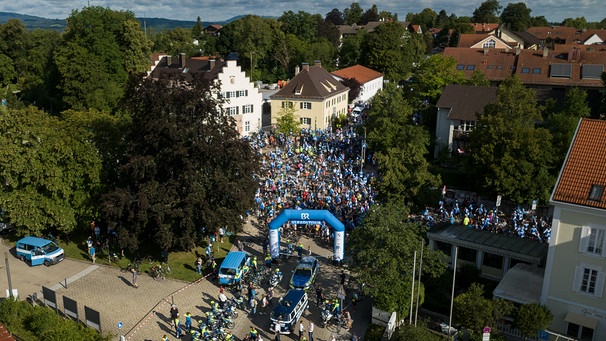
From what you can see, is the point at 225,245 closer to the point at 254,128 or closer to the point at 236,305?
the point at 236,305

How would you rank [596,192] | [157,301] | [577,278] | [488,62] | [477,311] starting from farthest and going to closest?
[488,62]
[157,301]
[577,278]
[596,192]
[477,311]

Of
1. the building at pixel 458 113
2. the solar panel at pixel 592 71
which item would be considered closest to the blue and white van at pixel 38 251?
the building at pixel 458 113

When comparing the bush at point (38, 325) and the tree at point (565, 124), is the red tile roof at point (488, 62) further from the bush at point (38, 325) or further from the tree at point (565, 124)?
the bush at point (38, 325)

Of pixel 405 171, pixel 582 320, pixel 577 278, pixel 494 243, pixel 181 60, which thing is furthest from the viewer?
pixel 181 60

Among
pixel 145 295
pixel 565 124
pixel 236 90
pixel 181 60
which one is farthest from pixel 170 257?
pixel 181 60

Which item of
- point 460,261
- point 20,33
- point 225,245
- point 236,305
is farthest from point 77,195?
point 20,33

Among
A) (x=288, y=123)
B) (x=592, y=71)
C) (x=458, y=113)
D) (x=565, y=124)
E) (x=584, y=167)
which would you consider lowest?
(x=288, y=123)

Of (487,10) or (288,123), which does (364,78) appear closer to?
(288,123)

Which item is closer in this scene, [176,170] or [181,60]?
[176,170]
